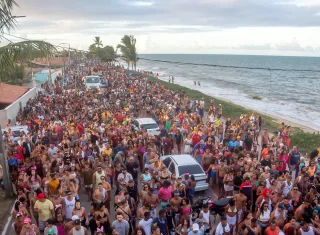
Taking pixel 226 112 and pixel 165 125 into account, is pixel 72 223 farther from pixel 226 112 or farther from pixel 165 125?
pixel 226 112

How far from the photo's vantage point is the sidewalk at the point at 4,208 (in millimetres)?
9188

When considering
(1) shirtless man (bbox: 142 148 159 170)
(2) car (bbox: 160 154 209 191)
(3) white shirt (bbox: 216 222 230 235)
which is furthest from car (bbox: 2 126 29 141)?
(3) white shirt (bbox: 216 222 230 235)

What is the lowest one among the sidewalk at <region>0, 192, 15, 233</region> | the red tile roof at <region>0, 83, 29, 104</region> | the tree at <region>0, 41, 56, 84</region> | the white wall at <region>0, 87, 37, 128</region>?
the sidewalk at <region>0, 192, 15, 233</region>

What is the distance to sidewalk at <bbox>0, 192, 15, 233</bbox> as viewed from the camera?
362 inches

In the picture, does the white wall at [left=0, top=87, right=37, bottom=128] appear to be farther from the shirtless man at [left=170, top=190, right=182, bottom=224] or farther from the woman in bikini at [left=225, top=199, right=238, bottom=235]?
the woman in bikini at [left=225, top=199, right=238, bottom=235]

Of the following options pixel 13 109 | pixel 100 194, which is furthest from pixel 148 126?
pixel 13 109

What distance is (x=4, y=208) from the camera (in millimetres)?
9930

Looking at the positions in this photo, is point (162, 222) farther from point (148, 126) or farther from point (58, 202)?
point (148, 126)

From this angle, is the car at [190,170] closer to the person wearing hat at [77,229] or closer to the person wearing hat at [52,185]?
the person wearing hat at [52,185]

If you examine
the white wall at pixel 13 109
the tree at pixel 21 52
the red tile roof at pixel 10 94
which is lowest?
the white wall at pixel 13 109

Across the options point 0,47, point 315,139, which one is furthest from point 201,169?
point 315,139

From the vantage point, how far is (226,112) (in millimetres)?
31328

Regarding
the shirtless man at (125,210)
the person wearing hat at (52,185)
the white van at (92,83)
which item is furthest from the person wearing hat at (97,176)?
the white van at (92,83)

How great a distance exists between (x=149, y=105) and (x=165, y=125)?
7.50 m
